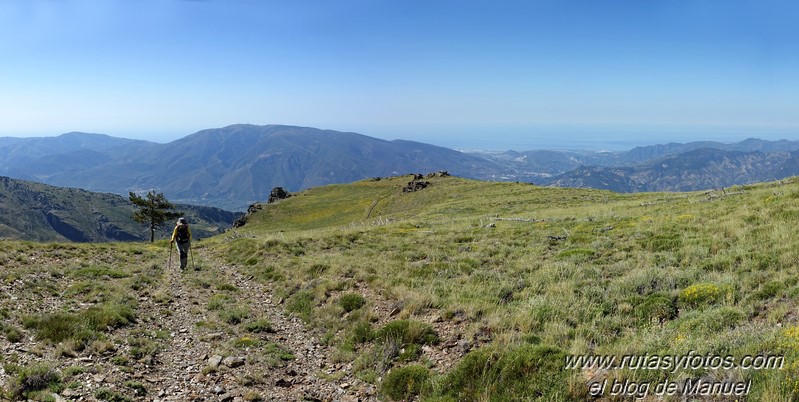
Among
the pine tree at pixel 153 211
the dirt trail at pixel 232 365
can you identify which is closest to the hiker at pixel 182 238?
the dirt trail at pixel 232 365

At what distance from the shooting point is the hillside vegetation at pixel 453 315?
23.2 ft

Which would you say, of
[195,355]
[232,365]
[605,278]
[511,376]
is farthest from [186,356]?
[605,278]

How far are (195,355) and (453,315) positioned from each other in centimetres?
662

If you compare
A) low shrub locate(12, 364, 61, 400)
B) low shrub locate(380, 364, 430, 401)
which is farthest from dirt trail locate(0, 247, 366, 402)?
low shrub locate(380, 364, 430, 401)

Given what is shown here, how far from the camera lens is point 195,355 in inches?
386

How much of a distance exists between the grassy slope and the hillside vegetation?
60mm

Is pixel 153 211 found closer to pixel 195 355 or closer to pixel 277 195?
pixel 277 195

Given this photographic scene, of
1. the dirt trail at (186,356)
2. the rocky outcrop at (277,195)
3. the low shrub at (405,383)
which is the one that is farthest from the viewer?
the rocky outcrop at (277,195)

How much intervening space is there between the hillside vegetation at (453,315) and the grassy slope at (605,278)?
0.06 m

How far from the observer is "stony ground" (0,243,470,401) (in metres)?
7.95

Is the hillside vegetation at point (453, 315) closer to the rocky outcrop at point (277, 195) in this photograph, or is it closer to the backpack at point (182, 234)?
the backpack at point (182, 234)

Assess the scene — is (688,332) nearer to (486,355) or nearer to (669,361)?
(669,361)

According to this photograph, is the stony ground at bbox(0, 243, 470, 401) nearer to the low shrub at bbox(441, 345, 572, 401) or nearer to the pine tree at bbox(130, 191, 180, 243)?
the low shrub at bbox(441, 345, 572, 401)

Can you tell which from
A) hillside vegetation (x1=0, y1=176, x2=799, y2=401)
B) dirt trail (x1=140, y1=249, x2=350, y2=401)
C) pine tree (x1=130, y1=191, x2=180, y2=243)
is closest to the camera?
hillside vegetation (x1=0, y1=176, x2=799, y2=401)
